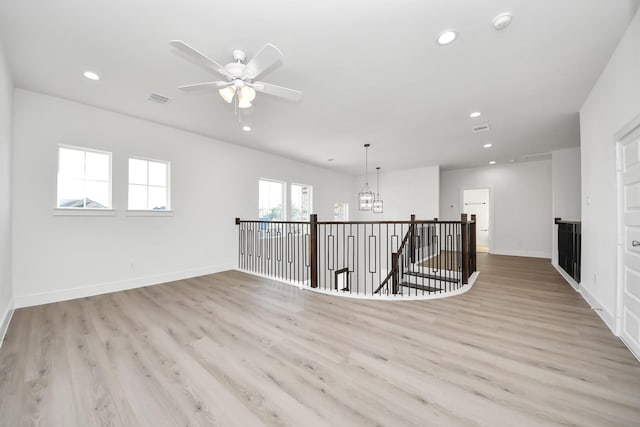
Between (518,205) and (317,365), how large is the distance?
794 cm

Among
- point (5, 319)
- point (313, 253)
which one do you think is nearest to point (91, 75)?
point (5, 319)

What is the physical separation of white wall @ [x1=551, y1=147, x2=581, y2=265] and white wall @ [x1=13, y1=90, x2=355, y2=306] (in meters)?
6.80

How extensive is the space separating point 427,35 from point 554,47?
49.8 inches

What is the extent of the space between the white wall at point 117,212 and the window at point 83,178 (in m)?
0.12

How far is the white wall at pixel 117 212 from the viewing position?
3.21 meters

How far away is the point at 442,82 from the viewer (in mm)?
2963

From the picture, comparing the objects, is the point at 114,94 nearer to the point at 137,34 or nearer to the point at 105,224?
the point at 137,34

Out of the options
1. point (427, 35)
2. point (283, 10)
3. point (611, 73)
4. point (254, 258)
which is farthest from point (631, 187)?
point (254, 258)

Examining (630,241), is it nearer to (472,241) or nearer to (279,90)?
(472,241)

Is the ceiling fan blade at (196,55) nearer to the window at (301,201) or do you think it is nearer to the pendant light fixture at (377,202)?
the pendant light fixture at (377,202)

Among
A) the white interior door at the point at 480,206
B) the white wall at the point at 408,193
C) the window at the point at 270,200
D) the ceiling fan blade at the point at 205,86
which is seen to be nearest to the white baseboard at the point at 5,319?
the ceiling fan blade at the point at 205,86

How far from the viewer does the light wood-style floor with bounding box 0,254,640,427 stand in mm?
1466

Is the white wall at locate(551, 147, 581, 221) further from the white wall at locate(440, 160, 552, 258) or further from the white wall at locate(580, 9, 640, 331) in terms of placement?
the white wall at locate(580, 9, 640, 331)

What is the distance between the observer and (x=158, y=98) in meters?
3.40
